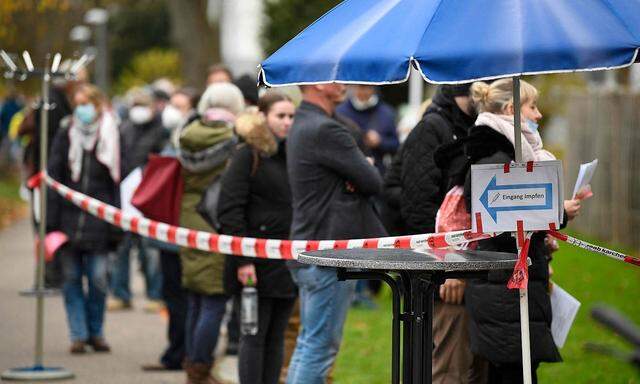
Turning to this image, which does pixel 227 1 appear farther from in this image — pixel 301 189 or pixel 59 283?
pixel 301 189

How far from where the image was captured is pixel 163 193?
878 cm

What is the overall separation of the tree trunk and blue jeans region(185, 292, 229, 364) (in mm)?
21329

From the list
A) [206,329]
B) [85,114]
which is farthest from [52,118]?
[206,329]

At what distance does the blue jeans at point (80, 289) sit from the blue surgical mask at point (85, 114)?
105 cm

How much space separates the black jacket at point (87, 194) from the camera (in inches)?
389

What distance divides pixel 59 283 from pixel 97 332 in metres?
0.82

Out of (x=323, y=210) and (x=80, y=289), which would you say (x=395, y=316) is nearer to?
(x=323, y=210)

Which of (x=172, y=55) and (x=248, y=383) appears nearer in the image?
(x=248, y=383)

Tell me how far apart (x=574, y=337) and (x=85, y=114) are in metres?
4.51

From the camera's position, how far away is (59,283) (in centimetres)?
1073

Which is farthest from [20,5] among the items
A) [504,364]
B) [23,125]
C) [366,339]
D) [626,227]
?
[504,364]

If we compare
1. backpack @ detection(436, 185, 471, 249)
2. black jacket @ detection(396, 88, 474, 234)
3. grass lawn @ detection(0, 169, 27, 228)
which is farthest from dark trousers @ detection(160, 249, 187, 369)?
grass lawn @ detection(0, 169, 27, 228)

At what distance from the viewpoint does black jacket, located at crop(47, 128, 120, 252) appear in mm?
9883

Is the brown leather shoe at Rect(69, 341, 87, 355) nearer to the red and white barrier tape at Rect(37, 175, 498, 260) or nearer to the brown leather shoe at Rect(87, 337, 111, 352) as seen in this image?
the brown leather shoe at Rect(87, 337, 111, 352)
